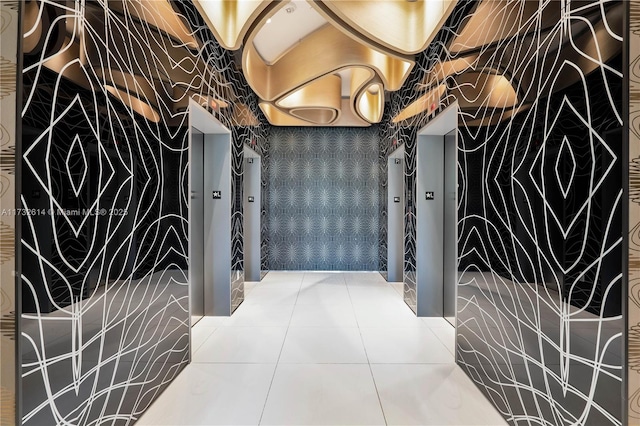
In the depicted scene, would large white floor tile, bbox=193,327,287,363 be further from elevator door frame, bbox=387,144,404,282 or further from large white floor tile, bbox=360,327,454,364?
elevator door frame, bbox=387,144,404,282

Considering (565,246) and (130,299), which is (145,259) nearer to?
(130,299)

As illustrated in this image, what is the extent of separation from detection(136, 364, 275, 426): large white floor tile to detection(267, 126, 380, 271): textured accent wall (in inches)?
189

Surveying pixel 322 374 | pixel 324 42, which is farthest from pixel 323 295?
pixel 324 42

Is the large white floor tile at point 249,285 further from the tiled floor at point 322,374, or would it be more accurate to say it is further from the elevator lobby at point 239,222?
the elevator lobby at point 239,222

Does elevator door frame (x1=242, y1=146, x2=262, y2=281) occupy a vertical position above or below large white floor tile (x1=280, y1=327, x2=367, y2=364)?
above

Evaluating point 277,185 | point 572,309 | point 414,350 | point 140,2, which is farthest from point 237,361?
point 277,185

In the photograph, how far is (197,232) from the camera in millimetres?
4191

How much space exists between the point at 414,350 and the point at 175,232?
98.2 inches

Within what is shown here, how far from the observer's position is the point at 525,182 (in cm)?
190

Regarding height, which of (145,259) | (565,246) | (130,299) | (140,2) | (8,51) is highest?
(140,2)

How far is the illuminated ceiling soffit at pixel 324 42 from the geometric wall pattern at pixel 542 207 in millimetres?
873

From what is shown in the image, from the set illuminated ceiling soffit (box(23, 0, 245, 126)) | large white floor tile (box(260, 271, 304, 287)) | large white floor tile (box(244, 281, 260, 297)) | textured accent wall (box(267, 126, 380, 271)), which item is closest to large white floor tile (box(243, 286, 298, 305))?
large white floor tile (box(244, 281, 260, 297))

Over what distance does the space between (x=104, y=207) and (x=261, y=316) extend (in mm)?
2895

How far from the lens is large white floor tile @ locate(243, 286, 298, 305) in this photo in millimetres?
4953
